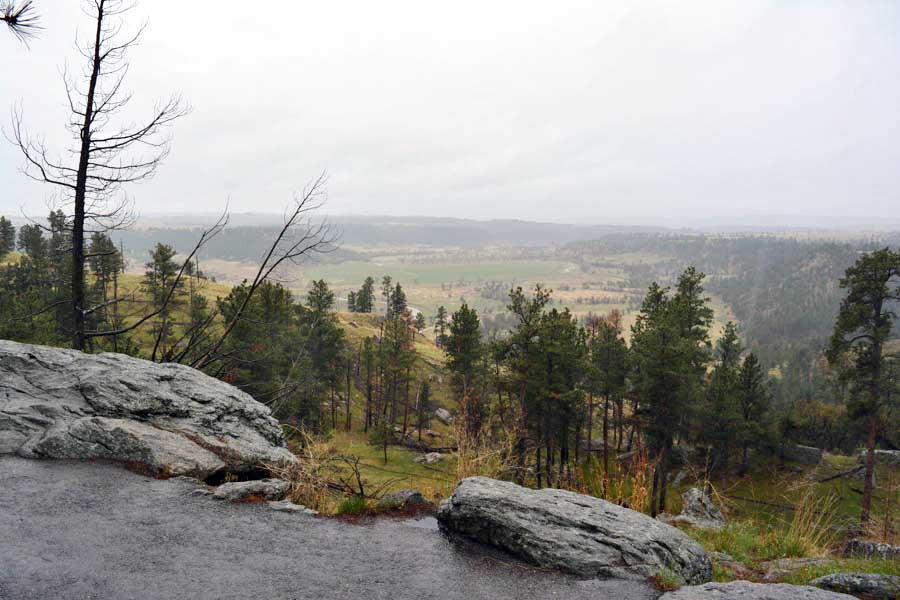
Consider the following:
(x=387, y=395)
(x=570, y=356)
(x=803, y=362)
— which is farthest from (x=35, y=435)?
(x=803, y=362)

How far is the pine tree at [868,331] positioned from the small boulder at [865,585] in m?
23.9

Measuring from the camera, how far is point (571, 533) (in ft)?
20.5

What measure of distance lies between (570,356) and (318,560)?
2814 centimetres

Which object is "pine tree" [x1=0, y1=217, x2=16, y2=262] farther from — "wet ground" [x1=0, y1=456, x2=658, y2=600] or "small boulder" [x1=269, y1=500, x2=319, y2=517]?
"small boulder" [x1=269, y1=500, x2=319, y2=517]

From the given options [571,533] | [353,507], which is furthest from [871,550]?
[353,507]

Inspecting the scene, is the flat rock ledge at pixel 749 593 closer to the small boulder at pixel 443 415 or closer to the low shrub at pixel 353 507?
the low shrub at pixel 353 507

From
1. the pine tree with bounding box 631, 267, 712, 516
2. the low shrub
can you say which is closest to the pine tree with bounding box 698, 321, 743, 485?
the pine tree with bounding box 631, 267, 712, 516

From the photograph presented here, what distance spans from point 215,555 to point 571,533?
4553 millimetres

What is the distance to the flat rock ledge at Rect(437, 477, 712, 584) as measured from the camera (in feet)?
19.3

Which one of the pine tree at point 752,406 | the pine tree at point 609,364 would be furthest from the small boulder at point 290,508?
the pine tree at point 752,406

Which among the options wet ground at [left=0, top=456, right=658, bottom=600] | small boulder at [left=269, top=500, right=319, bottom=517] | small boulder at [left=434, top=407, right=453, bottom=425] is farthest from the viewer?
small boulder at [left=434, top=407, right=453, bottom=425]

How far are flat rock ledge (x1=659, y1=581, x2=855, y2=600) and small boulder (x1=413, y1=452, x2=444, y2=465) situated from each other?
132 ft

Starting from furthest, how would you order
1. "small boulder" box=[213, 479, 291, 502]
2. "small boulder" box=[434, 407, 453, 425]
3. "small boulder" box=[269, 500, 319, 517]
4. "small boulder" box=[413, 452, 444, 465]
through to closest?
1. "small boulder" box=[434, 407, 453, 425]
2. "small boulder" box=[413, 452, 444, 465]
3. "small boulder" box=[213, 479, 291, 502]
4. "small boulder" box=[269, 500, 319, 517]

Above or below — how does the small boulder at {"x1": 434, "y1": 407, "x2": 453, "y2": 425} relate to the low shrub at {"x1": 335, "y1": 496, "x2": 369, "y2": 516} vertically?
below
